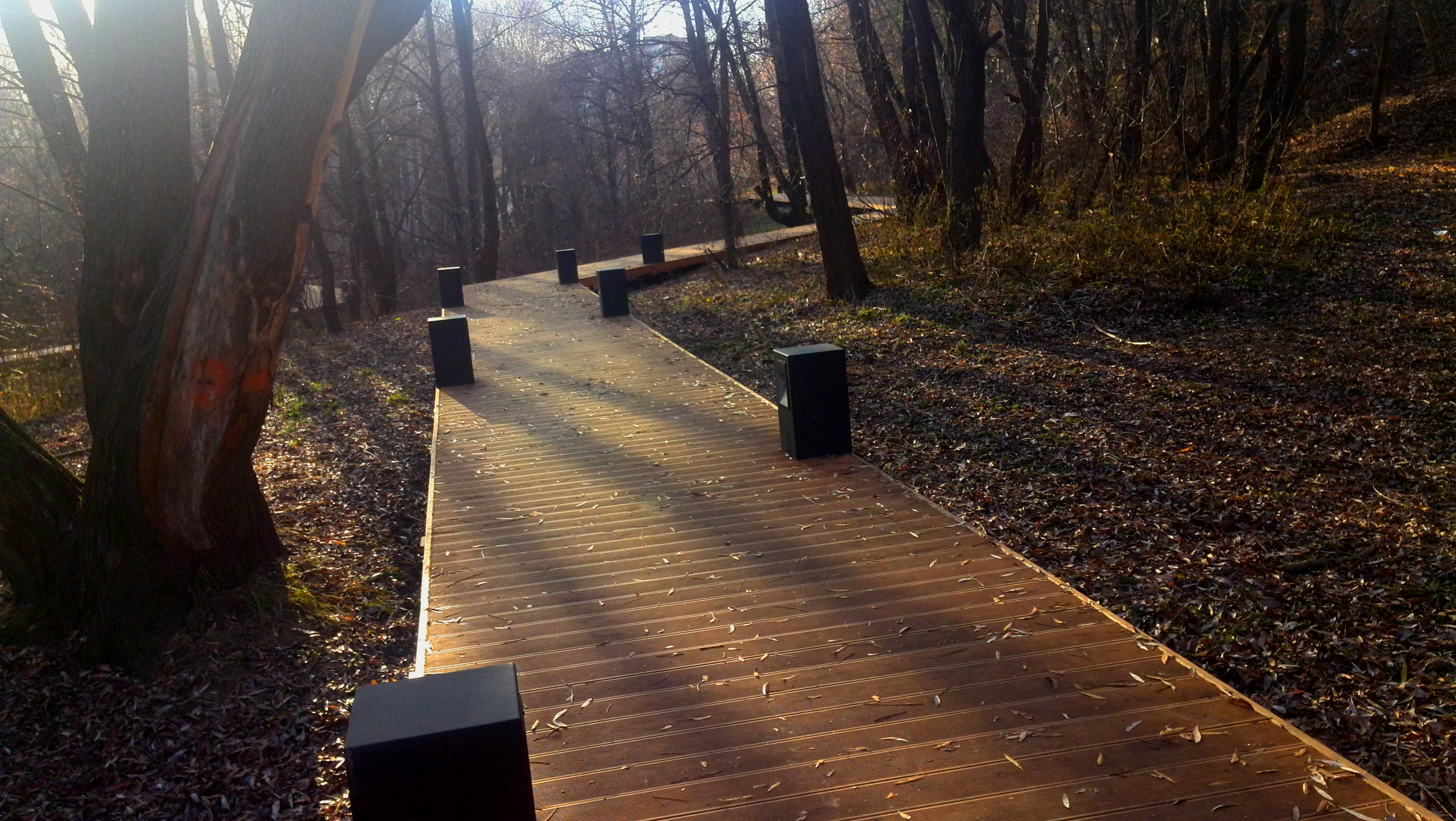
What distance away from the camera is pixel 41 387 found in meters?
12.3

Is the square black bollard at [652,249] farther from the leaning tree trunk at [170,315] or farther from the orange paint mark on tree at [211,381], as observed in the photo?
the orange paint mark on tree at [211,381]

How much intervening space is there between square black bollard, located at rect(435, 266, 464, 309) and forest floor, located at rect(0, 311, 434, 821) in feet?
30.8

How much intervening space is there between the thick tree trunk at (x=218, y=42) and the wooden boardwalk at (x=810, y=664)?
30.7 feet

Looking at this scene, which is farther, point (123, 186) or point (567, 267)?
point (567, 267)

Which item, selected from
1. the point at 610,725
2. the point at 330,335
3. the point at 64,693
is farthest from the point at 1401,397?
the point at 330,335

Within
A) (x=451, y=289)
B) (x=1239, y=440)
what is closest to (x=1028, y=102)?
(x=1239, y=440)

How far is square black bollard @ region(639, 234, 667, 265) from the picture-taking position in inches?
728

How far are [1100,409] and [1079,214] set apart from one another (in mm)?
5183

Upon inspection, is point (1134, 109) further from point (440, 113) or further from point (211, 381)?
point (440, 113)

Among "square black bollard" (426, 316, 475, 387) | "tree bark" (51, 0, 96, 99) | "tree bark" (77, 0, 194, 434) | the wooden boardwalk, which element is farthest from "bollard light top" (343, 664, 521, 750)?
"square black bollard" (426, 316, 475, 387)

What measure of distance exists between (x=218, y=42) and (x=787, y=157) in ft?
32.0

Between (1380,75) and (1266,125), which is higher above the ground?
(1380,75)

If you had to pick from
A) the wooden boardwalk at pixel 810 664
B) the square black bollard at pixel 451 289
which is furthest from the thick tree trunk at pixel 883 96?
the wooden boardwalk at pixel 810 664

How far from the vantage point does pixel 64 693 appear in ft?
12.3
